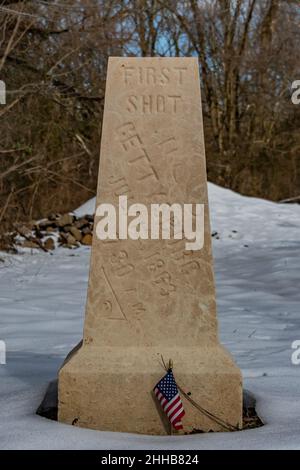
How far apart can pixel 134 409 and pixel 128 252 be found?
Answer: 0.72m

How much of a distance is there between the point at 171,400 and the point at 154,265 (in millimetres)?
621

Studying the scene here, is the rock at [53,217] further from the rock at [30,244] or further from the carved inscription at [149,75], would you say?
the carved inscription at [149,75]

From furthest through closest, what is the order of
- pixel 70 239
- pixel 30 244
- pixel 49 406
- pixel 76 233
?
pixel 76 233 < pixel 70 239 < pixel 30 244 < pixel 49 406

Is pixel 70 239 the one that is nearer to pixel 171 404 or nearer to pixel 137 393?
pixel 137 393

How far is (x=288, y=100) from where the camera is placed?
22484 mm

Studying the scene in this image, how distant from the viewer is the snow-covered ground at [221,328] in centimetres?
297

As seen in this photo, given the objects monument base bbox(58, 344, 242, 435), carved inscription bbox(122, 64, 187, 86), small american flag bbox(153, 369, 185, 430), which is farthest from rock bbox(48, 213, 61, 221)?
small american flag bbox(153, 369, 185, 430)

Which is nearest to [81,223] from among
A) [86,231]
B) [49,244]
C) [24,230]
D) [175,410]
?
[86,231]

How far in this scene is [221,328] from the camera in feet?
20.4

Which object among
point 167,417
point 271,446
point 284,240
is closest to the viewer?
point 271,446

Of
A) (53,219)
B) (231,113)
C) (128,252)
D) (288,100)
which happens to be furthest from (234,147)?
(128,252)

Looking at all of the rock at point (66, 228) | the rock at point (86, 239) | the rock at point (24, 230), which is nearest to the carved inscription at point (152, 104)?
the rock at point (24, 230)

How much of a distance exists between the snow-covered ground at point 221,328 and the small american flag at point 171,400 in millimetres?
87
